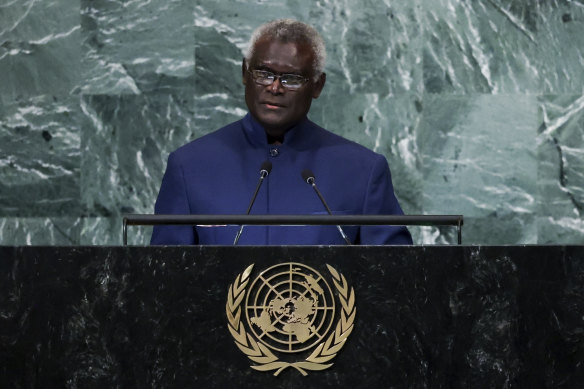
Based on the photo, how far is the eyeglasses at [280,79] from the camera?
3.16 metres

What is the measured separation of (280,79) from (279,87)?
3 centimetres

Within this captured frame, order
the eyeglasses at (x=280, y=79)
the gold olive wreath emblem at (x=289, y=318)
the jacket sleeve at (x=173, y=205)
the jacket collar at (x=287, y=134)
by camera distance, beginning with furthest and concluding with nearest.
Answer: the jacket collar at (x=287, y=134), the eyeglasses at (x=280, y=79), the jacket sleeve at (x=173, y=205), the gold olive wreath emblem at (x=289, y=318)

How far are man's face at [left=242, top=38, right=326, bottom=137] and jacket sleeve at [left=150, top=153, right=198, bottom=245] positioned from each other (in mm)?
315

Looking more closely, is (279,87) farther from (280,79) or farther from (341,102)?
(341,102)

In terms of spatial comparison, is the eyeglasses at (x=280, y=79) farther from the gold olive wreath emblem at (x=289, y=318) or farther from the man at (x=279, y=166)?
the gold olive wreath emblem at (x=289, y=318)

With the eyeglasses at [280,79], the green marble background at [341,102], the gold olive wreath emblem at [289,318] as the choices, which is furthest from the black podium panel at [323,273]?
the green marble background at [341,102]

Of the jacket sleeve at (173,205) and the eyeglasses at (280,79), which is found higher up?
the eyeglasses at (280,79)

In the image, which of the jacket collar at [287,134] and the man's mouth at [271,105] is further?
the jacket collar at [287,134]

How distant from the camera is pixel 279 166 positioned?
3322mm

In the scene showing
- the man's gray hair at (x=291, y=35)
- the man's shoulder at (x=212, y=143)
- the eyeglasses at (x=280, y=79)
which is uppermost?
the man's gray hair at (x=291, y=35)

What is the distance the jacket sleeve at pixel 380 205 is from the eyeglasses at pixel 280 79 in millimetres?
392

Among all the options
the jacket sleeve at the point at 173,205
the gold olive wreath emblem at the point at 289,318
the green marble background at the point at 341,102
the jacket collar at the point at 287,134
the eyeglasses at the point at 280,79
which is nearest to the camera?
the gold olive wreath emblem at the point at 289,318

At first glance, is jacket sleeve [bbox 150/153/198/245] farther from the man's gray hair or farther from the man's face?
the man's gray hair

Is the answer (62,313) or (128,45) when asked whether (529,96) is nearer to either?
(128,45)
